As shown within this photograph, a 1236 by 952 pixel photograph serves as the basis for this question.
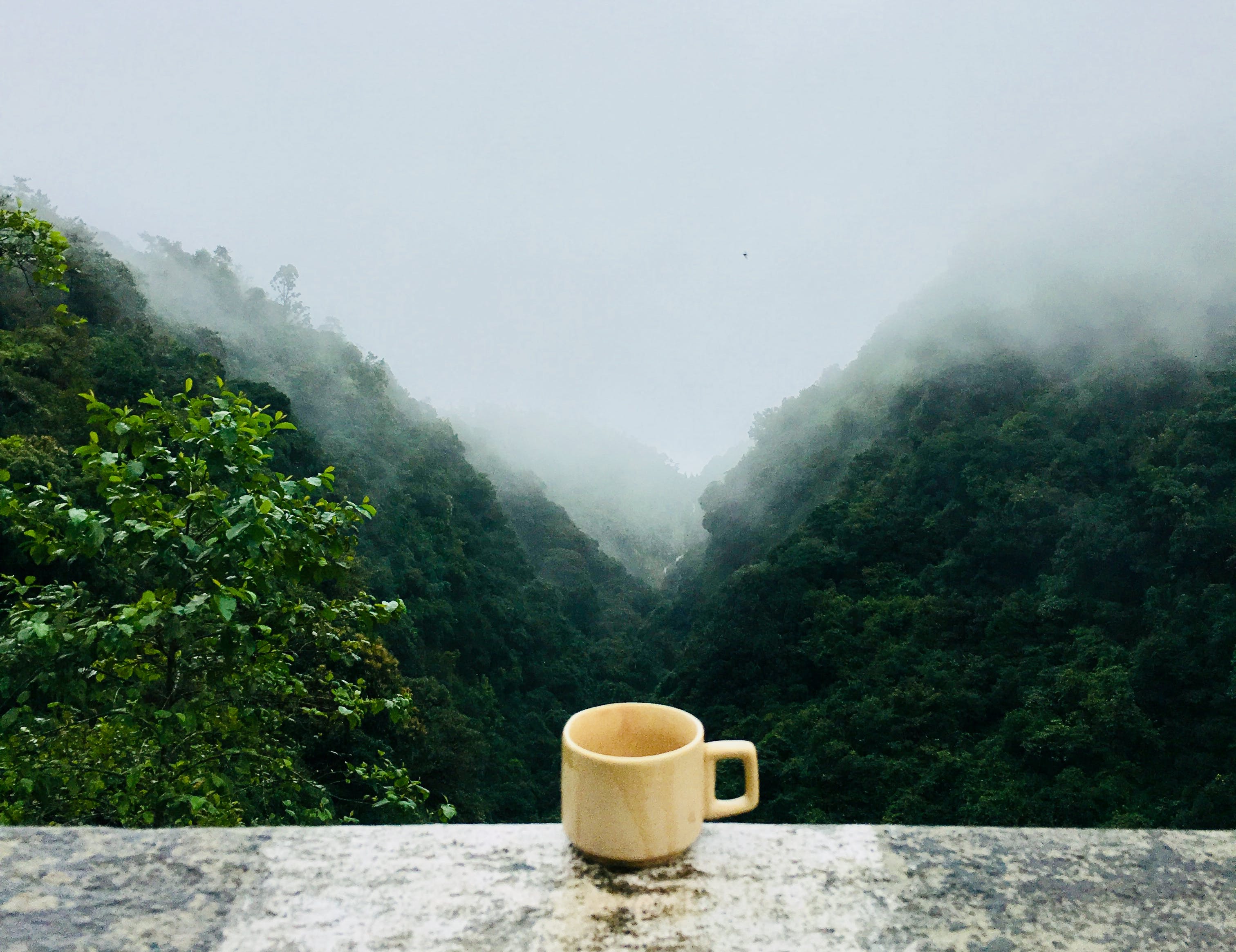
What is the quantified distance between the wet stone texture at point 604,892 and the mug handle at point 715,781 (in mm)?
40

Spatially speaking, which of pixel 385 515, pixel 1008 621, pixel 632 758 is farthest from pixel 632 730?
pixel 385 515

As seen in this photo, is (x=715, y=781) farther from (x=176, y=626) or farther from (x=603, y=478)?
(x=603, y=478)

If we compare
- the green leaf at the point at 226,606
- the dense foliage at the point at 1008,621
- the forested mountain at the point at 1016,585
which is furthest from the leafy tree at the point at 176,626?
the forested mountain at the point at 1016,585

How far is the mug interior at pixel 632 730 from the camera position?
821mm

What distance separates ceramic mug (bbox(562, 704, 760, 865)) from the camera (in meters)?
0.71

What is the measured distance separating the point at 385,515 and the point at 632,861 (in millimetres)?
18812

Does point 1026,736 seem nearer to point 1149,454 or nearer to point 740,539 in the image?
point 1149,454

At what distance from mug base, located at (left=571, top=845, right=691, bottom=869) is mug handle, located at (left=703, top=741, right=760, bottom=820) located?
0.16 ft

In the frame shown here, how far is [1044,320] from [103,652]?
87.0 ft

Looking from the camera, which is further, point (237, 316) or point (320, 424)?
point (237, 316)

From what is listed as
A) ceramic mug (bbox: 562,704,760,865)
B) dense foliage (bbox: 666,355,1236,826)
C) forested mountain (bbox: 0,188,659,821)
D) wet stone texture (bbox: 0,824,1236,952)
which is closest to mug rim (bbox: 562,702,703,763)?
ceramic mug (bbox: 562,704,760,865)

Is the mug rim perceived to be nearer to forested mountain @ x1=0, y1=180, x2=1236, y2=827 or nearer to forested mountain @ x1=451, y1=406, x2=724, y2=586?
forested mountain @ x1=0, y1=180, x2=1236, y2=827

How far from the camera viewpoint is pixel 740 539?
2831 cm

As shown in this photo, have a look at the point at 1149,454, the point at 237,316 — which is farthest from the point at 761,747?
the point at 237,316
